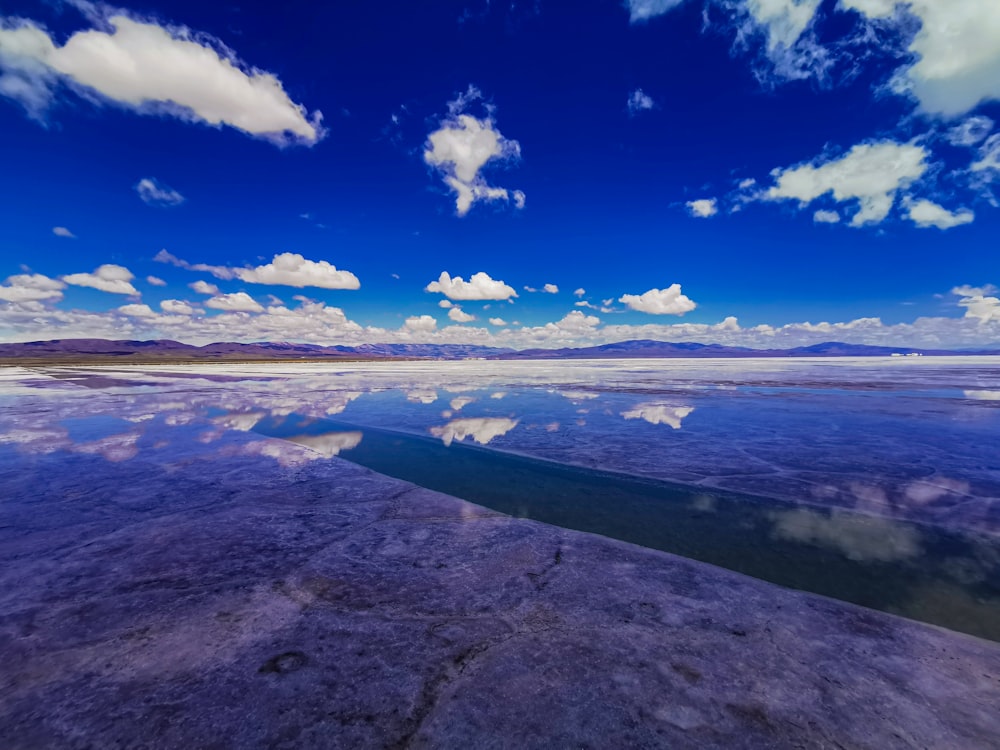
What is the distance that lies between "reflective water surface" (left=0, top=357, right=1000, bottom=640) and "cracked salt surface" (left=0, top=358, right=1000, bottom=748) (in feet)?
0.23

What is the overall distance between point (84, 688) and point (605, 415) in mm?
13161

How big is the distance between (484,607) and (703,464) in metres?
6.10

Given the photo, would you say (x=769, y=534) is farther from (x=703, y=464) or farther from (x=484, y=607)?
(x=484, y=607)

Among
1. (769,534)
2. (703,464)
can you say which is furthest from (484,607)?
(703,464)

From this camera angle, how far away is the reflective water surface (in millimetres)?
4688

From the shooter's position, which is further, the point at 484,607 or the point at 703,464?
the point at 703,464

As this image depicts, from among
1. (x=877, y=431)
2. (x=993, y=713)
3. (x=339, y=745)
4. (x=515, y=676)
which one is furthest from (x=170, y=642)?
(x=877, y=431)

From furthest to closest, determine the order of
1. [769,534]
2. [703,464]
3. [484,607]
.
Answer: [703,464], [769,534], [484,607]

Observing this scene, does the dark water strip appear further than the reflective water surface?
No

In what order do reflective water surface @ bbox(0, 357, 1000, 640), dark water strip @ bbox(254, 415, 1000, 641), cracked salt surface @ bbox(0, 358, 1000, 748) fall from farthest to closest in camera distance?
reflective water surface @ bbox(0, 357, 1000, 640) → dark water strip @ bbox(254, 415, 1000, 641) → cracked salt surface @ bbox(0, 358, 1000, 748)

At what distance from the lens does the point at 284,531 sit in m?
5.28

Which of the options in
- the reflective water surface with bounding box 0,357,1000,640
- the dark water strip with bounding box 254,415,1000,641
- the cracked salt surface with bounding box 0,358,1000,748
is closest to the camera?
the cracked salt surface with bounding box 0,358,1000,748

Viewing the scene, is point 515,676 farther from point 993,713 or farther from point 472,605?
point 993,713

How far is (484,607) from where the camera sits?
3650 millimetres
